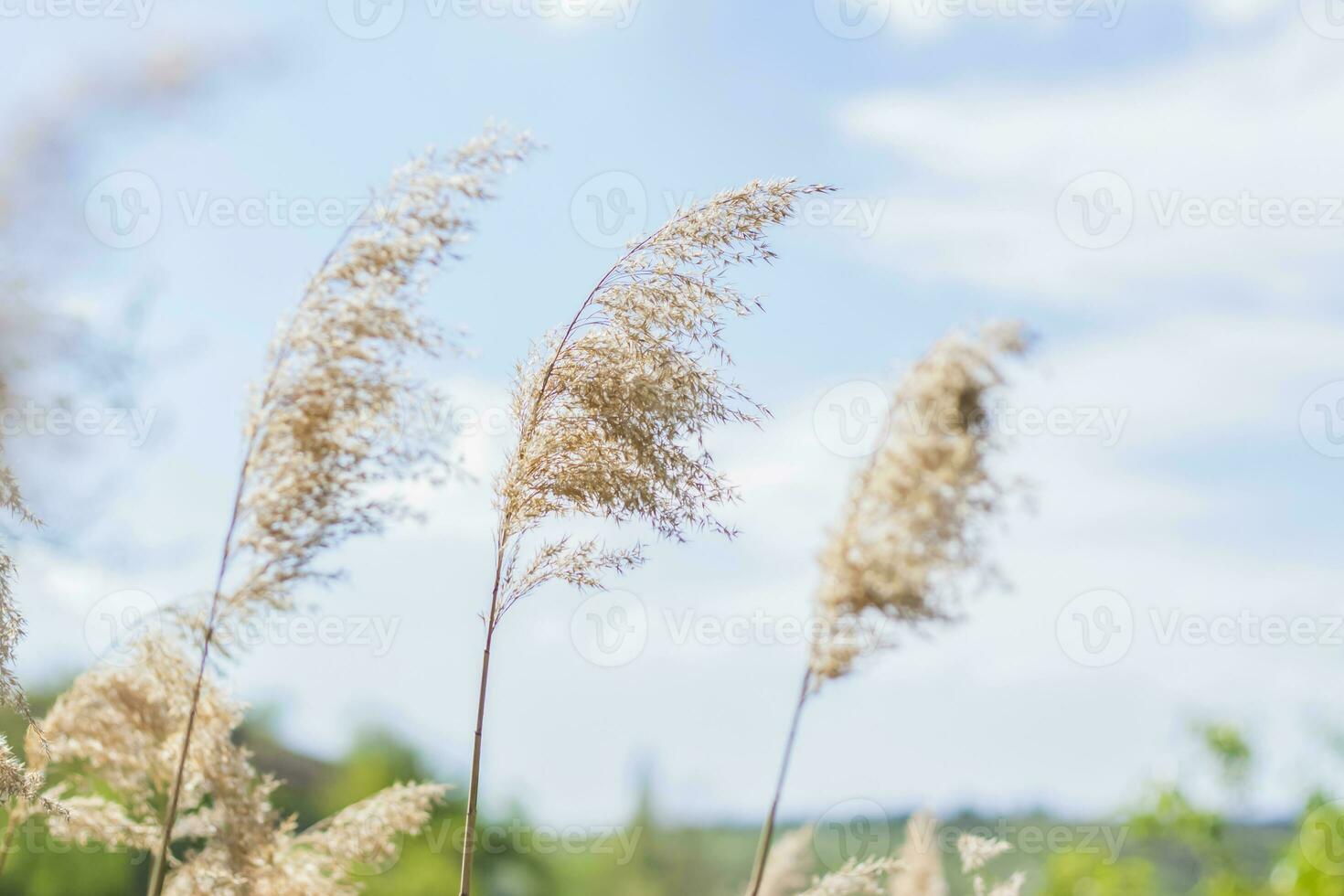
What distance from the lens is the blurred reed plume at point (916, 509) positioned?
2682 millimetres

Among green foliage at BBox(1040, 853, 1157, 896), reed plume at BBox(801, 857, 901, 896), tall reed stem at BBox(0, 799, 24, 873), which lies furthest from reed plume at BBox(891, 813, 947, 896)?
green foliage at BBox(1040, 853, 1157, 896)

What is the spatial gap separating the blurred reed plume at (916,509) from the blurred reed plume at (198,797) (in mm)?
998

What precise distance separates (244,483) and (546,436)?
25.3 inches

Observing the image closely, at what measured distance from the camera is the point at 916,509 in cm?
270

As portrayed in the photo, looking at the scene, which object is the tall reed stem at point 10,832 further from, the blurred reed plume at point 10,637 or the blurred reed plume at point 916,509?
the blurred reed plume at point 916,509

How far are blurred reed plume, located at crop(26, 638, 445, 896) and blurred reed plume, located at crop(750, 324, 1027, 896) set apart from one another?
998mm

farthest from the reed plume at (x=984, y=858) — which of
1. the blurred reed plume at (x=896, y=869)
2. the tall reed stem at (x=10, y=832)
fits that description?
the tall reed stem at (x=10, y=832)

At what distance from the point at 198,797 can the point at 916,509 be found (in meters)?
1.89

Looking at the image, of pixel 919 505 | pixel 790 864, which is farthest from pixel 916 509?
pixel 790 864

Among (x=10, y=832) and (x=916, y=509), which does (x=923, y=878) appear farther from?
(x=10, y=832)

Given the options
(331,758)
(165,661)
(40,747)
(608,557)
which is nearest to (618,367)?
(608,557)

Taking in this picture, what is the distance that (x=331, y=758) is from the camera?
24750 millimetres

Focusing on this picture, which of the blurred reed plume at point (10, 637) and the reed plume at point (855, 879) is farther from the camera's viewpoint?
the reed plume at point (855, 879)

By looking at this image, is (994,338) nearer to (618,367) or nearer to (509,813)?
(618,367)
